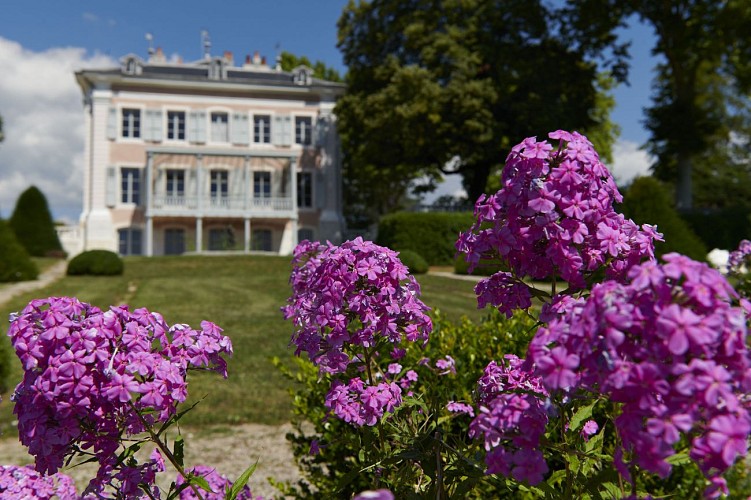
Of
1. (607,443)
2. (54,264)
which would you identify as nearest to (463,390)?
(607,443)

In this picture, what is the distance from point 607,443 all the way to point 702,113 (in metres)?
26.5

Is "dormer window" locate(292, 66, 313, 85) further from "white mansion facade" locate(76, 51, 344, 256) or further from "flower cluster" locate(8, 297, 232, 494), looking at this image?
"flower cluster" locate(8, 297, 232, 494)

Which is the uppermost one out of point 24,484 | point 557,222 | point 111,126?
point 111,126

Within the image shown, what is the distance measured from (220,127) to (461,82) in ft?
50.9

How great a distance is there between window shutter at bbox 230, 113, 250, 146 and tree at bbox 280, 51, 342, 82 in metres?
9.88

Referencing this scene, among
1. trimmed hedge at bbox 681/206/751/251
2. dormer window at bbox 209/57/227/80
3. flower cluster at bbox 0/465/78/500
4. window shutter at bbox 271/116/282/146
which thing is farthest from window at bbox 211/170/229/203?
flower cluster at bbox 0/465/78/500

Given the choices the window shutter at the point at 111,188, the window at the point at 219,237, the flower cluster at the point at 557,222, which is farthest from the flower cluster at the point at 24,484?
the window shutter at the point at 111,188

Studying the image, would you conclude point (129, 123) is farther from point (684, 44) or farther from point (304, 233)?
point (684, 44)

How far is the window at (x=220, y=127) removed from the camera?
112 feet

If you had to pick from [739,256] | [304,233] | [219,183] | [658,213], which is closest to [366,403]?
[739,256]

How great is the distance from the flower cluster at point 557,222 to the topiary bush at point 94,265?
69.6 ft

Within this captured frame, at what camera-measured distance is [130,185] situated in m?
32.3

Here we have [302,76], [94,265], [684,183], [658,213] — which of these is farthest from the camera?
[302,76]

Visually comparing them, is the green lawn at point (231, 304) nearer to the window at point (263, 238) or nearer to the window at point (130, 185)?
the window at point (263, 238)
